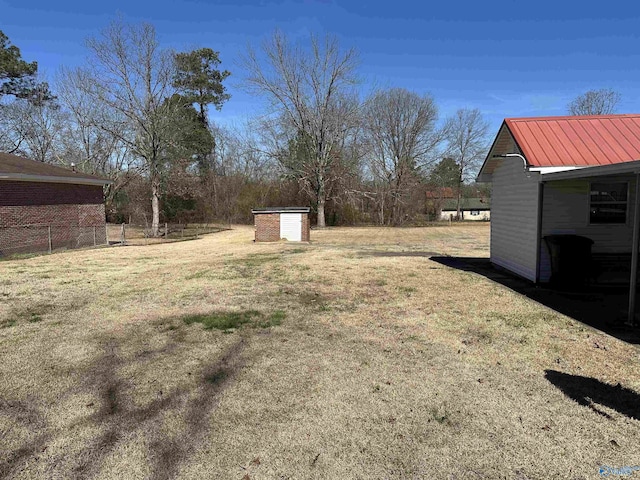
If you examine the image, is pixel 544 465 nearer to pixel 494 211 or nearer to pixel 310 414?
pixel 310 414

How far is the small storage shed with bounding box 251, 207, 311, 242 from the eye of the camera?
20219 millimetres

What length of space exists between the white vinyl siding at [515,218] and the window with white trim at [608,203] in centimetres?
123

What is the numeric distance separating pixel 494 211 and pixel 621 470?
10.4 metres

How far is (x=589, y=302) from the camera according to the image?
6.98 metres

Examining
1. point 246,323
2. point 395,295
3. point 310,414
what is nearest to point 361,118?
point 395,295

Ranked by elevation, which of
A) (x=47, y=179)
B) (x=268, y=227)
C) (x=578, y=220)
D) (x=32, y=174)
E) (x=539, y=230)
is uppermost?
(x=32, y=174)

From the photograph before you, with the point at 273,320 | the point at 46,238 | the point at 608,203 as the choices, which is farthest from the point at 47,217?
the point at 608,203

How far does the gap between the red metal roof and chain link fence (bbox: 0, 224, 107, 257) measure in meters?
16.6

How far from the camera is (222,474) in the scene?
2480mm

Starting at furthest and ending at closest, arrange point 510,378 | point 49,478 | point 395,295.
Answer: point 395,295
point 510,378
point 49,478

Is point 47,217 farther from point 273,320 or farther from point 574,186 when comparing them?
point 574,186

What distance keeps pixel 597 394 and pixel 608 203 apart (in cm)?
692

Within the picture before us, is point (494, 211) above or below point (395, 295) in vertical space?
above

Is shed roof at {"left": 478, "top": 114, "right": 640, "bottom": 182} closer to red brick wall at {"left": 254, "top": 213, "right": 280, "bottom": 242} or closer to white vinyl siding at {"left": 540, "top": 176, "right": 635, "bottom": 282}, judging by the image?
white vinyl siding at {"left": 540, "top": 176, "right": 635, "bottom": 282}
